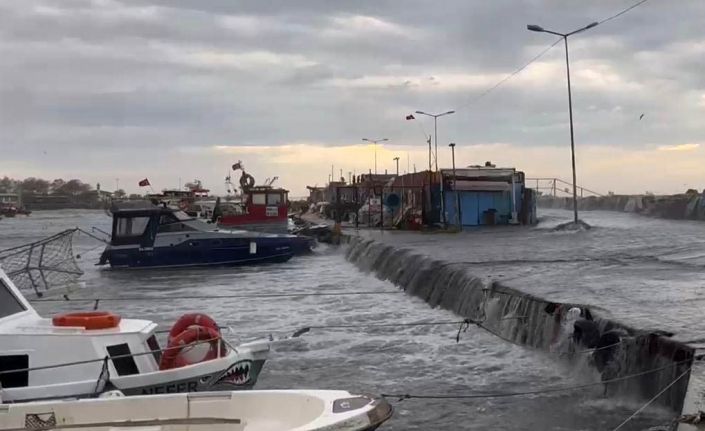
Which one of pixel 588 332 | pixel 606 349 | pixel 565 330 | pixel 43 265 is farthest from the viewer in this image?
pixel 43 265

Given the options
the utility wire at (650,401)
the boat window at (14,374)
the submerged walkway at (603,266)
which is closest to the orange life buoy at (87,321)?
the boat window at (14,374)

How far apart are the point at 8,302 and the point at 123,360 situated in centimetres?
216

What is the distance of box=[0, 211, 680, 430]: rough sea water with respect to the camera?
1021 centimetres

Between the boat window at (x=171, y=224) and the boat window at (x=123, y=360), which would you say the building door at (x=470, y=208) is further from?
the boat window at (x=123, y=360)

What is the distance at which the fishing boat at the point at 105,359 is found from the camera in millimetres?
8945

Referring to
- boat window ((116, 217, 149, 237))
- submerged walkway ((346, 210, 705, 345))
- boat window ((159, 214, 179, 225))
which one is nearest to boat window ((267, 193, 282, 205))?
submerged walkway ((346, 210, 705, 345))

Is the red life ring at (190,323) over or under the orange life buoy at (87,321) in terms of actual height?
under

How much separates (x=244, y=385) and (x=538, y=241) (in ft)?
72.4

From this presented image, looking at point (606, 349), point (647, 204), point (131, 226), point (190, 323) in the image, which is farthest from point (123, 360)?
point (647, 204)

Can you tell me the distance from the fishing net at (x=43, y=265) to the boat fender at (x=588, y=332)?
34.3 feet

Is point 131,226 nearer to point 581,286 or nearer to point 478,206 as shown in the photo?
point 478,206

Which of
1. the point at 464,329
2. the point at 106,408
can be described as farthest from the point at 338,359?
the point at 106,408

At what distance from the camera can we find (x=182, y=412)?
6.85 m

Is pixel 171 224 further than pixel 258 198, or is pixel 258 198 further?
pixel 258 198
